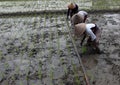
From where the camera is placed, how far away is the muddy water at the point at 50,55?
17.6 feet

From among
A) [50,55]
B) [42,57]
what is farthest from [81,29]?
[42,57]

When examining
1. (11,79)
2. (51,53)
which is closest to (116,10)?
(51,53)

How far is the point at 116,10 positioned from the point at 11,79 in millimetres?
6261

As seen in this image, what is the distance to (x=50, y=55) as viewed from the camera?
652 centimetres

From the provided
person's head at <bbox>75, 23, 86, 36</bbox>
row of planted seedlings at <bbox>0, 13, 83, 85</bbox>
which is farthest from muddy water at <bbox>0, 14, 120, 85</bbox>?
person's head at <bbox>75, 23, 86, 36</bbox>

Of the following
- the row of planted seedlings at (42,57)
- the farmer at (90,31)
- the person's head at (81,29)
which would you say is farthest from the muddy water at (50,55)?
the person's head at (81,29)

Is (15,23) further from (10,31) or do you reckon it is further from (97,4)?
(97,4)

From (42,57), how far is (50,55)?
0.22 m

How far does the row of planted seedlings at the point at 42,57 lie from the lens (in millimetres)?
5363

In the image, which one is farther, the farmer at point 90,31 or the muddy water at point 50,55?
the farmer at point 90,31

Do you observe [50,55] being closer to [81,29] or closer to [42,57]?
[42,57]

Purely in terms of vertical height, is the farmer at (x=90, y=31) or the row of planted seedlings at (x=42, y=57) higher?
the farmer at (x=90, y=31)

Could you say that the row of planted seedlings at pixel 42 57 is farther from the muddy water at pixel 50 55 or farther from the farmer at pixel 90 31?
the farmer at pixel 90 31

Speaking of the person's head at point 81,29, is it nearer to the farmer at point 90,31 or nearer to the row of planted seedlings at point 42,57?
the farmer at point 90,31
